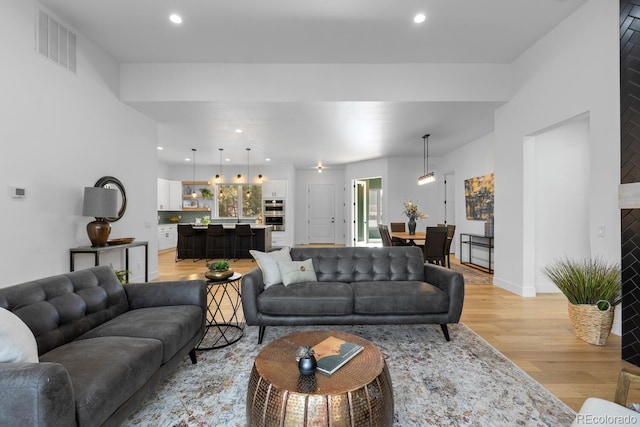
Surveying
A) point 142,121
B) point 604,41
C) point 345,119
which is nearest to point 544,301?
point 604,41

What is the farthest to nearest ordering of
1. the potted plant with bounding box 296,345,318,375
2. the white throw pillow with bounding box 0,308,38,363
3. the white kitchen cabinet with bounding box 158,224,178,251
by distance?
1. the white kitchen cabinet with bounding box 158,224,178,251
2. the potted plant with bounding box 296,345,318,375
3. the white throw pillow with bounding box 0,308,38,363

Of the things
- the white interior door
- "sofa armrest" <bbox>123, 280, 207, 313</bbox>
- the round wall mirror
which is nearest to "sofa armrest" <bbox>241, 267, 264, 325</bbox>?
"sofa armrest" <bbox>123, 280, 207, 313</bbox>

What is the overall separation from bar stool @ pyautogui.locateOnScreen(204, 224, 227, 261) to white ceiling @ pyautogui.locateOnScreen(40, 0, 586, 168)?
2511mm

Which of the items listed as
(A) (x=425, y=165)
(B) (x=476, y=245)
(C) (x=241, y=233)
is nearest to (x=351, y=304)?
(B) (x=476, y=245)

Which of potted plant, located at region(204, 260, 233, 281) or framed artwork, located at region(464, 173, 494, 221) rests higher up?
framed artwork, located at region(464, 173, 494, 221)

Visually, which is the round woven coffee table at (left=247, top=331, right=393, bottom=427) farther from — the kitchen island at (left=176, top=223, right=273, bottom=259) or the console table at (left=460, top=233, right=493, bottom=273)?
the kitchen island at (left=176, top=223, right=273, bottom=259)

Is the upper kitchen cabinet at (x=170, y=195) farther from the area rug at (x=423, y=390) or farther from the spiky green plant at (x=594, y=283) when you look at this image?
the spiky green plant at (x=594, y=283)

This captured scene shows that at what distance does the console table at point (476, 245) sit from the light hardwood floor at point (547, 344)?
156cm

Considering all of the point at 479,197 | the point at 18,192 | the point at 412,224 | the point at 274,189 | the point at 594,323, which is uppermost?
the point at 274,189

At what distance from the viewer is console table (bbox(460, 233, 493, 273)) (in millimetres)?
5788

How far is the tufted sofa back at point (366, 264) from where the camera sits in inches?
128

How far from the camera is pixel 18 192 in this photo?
284cm

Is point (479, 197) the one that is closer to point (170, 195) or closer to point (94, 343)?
point (94, 343)

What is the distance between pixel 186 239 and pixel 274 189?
10.7ft
